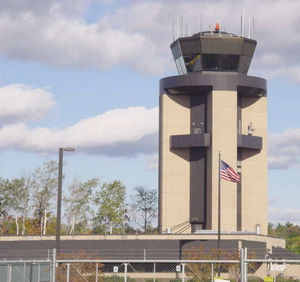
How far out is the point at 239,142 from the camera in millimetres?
87125

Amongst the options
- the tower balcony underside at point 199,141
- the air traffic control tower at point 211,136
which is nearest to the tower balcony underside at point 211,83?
the air traffic control tower at point 211,136

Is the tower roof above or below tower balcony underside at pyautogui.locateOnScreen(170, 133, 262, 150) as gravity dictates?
above

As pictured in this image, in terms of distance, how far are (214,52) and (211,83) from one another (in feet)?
11.5

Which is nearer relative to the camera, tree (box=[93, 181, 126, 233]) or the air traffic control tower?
the air traffic control tower

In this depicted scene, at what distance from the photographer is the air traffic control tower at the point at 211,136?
279 ft

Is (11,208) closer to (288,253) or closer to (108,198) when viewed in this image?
(108,198)

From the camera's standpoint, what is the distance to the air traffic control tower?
85062 mm

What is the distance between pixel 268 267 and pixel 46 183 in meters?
49.8

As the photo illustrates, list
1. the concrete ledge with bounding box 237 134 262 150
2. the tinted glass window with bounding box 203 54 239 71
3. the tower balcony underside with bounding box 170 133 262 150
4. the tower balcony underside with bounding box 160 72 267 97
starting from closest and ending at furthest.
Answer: the tinted glass window with bounding box 203 54 239 71 → the tower balcony underside with bounding box 160 72 267 97 → the tower balcony underside with bounding box 170 133 262 150 → the concrete ledge with bounding box 237 134 262 150

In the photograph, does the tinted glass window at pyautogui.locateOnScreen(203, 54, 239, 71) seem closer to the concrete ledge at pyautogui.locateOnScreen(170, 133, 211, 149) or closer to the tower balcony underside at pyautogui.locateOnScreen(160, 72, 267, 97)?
the tower balcony underside at pyautogui.locateOnScreen(160, 72, 267, 97)

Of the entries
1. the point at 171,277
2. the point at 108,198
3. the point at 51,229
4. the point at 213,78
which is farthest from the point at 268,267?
the point at 51,229

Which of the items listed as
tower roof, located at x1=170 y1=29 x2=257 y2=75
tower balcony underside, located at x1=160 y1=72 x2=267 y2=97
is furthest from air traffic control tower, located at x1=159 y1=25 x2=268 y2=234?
tower roof, located at x1=170 y1=29 x2=257 y2=75

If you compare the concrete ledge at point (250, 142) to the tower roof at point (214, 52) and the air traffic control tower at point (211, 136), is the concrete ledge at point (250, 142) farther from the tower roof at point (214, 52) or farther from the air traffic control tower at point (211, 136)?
the tower roof at point (214, 52)

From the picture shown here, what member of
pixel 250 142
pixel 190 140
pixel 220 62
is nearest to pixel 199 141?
pixel 190 140
